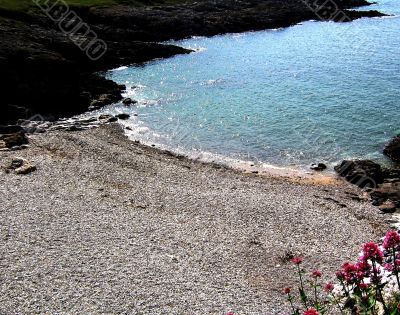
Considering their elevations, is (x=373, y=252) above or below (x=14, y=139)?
above

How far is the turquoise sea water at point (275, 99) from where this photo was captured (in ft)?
144

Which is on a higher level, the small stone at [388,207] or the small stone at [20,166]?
the small stone at [20,166]

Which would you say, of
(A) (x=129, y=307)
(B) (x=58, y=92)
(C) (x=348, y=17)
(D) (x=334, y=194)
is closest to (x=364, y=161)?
(D) (x=334, y=194)

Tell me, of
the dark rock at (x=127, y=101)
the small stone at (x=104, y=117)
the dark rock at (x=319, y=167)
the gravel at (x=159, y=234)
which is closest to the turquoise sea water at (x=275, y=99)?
the dark rock at (x=319, y=167)

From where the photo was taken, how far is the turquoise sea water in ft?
144

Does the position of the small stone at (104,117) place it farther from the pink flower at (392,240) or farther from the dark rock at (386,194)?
the pink flower at (392,240)

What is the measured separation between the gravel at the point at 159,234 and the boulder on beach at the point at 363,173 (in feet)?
4.10

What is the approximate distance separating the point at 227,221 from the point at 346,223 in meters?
7.44

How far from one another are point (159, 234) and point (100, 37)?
6741 centimetres

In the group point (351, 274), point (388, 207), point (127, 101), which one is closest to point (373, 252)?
point (351, 274)

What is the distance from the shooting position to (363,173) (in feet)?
118

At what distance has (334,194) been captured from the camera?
111ft

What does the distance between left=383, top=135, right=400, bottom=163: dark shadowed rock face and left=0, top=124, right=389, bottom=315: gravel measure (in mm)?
7305

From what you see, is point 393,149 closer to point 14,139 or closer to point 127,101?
point 127,101
